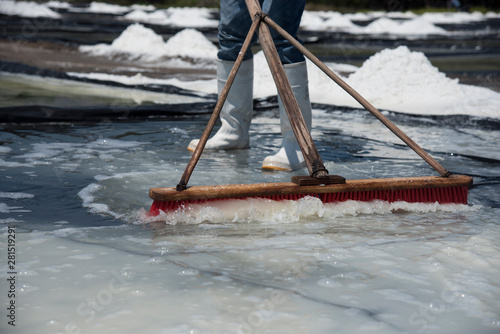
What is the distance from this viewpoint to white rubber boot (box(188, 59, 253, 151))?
3.06m

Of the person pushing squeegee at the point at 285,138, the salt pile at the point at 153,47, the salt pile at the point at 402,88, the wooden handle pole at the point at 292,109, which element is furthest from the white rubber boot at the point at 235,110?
the salt pile at the point at 153,47

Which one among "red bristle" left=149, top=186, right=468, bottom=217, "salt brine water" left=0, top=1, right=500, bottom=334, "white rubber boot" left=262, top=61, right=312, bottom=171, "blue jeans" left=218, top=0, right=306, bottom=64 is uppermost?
"blue jeans" left=218, top=0, right=306, bottom=64

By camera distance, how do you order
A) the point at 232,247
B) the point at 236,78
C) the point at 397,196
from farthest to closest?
the point at 236,78 → the point at 397,196 → the point at 232,247

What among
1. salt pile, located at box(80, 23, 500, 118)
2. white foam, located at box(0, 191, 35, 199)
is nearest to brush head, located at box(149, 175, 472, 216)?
white foam, located at box(0, 191, 35, 199)

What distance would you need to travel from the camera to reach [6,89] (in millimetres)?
5094

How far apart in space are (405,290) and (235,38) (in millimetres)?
1720

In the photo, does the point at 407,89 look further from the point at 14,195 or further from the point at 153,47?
the point at 153,47

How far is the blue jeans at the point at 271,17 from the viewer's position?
2.72 m

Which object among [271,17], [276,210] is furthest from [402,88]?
[276,210]

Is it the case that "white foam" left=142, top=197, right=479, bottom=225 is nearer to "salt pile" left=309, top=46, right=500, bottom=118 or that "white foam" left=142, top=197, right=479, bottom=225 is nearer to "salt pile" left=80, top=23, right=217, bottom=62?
"salt pile" left=309, top=46, right=500, bottom=118

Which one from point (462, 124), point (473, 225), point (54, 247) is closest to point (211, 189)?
point (54, 247)

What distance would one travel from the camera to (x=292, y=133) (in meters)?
2.83

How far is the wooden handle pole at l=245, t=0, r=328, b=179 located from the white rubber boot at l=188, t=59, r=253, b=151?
0.56 metres

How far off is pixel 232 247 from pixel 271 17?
4.01 ft
